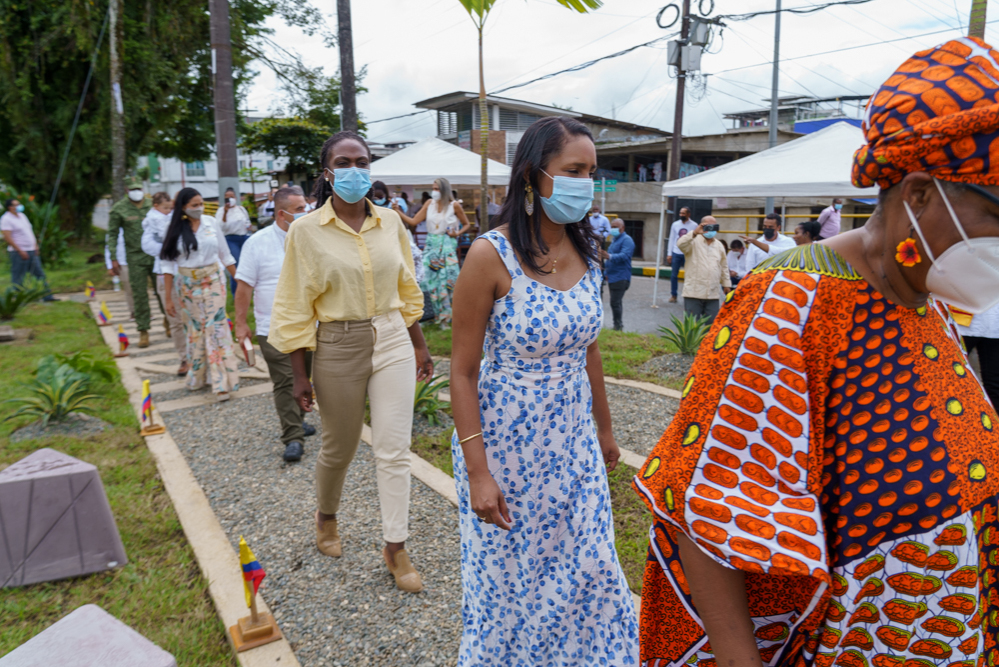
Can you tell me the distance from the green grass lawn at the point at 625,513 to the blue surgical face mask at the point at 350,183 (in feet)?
6.72

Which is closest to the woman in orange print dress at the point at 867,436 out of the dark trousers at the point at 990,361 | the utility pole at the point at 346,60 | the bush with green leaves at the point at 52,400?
the dark trousers at the point at 990,361

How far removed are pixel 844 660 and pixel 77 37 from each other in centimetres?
2075

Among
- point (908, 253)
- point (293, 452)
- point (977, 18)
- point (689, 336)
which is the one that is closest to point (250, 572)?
point (293, 452)

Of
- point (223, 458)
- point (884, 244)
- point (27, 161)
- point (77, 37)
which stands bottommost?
point (223, 458)

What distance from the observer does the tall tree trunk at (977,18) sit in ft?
14.7

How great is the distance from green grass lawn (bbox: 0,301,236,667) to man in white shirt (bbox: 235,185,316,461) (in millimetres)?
976

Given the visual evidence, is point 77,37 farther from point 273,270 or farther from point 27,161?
point 273,270

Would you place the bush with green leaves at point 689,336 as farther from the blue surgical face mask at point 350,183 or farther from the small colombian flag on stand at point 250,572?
the small colombian flag on stand at point 250,572

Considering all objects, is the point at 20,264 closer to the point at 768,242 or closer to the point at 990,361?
the point at 768,242

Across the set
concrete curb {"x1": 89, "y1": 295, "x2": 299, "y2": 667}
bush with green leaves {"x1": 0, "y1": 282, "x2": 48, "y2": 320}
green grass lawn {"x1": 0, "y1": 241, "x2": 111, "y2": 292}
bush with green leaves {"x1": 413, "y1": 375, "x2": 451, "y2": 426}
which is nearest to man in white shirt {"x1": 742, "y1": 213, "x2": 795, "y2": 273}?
bush with green leaves {"x1": 413, "y1": 375, "x2": 451, "y2": 426}

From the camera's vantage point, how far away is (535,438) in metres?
2.13

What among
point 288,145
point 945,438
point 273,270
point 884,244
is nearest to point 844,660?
point 945,438

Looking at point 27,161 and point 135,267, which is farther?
point 27,161

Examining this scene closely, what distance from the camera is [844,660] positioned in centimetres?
108
